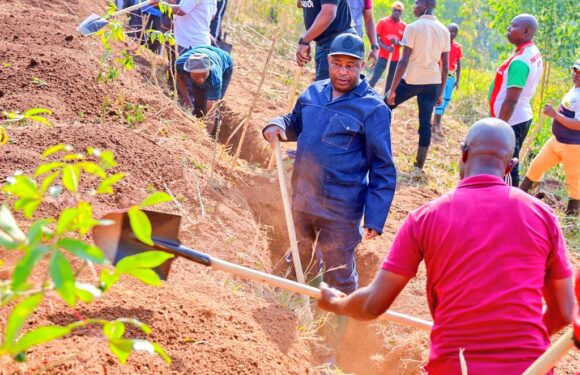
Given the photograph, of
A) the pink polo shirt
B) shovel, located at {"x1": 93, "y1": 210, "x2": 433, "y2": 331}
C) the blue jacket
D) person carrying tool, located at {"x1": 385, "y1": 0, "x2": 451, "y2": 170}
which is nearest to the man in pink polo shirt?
the pink polo shirt

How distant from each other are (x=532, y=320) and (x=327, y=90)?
228 cm

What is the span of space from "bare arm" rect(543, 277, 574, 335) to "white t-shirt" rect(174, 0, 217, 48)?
5252 millimetres

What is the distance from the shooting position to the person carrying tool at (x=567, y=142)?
6.29 meters

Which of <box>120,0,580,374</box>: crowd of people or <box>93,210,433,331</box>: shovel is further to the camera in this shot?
<box>93,210,433,331</box>: shovel

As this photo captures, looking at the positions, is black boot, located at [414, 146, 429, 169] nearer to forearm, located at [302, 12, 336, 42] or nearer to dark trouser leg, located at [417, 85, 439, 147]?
dark trouser leg, located at [417, 85, 439, 147]

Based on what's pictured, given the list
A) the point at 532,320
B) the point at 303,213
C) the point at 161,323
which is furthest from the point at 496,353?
the point at 303,213

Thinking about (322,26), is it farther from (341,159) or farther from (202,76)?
(341,159)

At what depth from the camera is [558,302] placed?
233 centimetres

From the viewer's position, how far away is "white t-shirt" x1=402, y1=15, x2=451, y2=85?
23.3 feet

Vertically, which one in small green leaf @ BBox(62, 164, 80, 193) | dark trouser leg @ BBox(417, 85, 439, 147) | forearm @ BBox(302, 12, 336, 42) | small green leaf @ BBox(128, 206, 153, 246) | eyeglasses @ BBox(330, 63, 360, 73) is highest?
small green leaf @ BBox(62, 164, 80, 193)

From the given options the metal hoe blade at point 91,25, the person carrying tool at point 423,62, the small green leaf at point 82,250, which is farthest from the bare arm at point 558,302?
the person carrying tool at point 423,62

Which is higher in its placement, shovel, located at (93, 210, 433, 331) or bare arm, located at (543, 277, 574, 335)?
bare arm, located at (543, 277, 574, 335)

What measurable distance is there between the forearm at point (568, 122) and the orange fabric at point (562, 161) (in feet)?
0.81

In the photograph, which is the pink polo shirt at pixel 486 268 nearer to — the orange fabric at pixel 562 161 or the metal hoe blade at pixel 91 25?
the metal hoe blade at pixel 91 25
